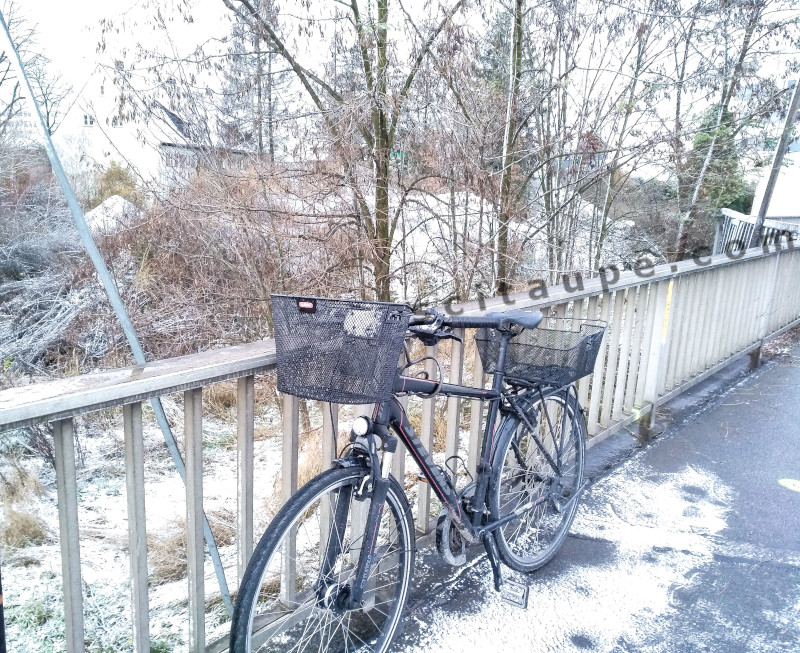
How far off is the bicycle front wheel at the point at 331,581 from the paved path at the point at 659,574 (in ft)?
0.47

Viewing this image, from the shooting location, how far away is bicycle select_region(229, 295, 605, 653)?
1489mm

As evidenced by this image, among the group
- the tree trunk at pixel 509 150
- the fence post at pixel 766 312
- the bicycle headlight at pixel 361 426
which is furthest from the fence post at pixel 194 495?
the fence post at pixel 766 312

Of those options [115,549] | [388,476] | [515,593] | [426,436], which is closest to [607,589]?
[515,593]

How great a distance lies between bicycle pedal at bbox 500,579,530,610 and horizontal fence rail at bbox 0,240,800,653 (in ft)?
1.49

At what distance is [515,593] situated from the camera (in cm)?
219

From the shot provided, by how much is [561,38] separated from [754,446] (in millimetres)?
3805

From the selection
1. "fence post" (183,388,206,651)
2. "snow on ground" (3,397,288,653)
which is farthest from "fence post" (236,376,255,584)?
"snow on ground" (3,397,288,653)

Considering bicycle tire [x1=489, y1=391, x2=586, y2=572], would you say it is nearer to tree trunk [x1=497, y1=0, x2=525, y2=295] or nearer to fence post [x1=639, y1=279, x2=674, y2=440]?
fence post [x1=639, y1=279, x2=674, y2=440]

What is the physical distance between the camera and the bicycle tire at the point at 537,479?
225 centimetres

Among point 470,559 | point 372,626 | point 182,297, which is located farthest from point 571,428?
point 182,297

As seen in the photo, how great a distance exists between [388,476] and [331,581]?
0.34 metres

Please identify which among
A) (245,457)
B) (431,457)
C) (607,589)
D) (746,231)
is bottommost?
(607,589)

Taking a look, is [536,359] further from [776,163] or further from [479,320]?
[776,163]

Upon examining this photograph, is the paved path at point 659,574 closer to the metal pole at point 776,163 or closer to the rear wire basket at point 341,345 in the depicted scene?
the rear wire basket at point 341,345
